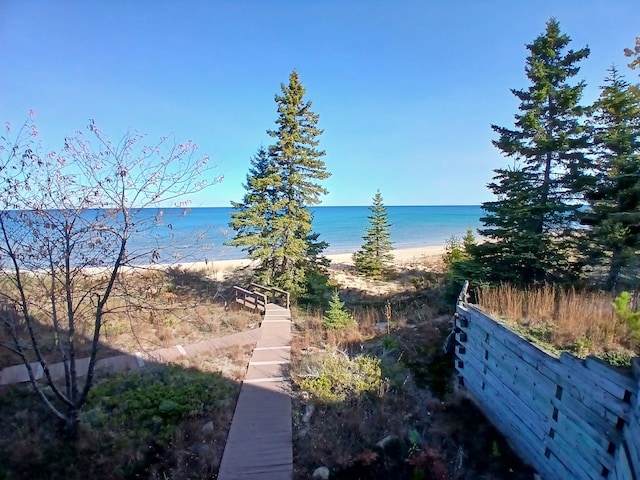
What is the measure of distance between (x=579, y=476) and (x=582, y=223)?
21.2 ft

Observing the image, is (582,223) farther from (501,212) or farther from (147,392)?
(147,392)

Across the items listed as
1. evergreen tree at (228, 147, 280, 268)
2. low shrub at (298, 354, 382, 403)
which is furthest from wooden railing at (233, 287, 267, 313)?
low shrub at (298, 354, 382, 403)

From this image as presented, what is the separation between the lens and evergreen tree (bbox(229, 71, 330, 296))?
13258 mm

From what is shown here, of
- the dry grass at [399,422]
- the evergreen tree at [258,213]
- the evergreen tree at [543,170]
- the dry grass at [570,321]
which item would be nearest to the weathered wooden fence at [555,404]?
the dry grass at [399,422]

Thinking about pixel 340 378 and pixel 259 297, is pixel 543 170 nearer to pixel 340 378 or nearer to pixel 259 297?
pixel 340 378

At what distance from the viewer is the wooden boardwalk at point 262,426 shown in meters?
4.68

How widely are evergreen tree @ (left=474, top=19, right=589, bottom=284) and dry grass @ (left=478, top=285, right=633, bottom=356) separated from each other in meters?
1.83

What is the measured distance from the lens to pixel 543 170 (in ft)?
27.8

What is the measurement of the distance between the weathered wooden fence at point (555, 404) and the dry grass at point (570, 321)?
0.63 meters

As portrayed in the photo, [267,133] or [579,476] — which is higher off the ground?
[267,133]

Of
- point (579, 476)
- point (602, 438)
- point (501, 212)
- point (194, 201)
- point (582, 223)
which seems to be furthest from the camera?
point (501, 212)

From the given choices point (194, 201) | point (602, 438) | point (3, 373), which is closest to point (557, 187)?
point (602, 438)

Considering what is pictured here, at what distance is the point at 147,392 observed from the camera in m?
6.36

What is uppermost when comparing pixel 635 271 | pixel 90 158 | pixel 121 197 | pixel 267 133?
pixel 267 133
